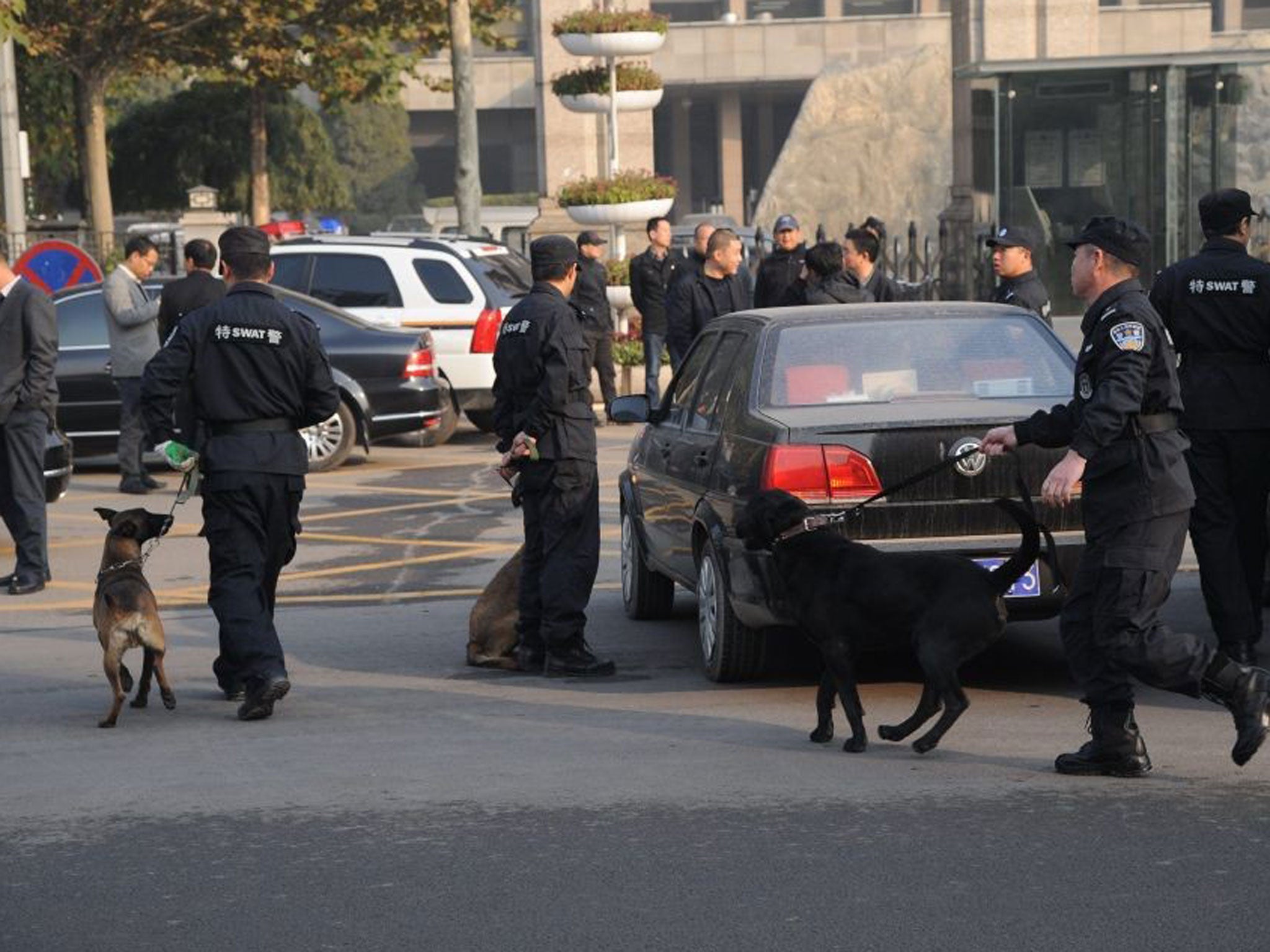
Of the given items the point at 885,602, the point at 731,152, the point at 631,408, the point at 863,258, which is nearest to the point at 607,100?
the point at 863,258

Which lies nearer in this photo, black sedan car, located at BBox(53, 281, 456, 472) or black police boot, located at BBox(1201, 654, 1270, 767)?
black police boot, located at BBox(1201, 654, 1270, 767)

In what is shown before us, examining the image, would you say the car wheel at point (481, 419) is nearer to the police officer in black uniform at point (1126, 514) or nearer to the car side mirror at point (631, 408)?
the car side mirror at point (631, 408)

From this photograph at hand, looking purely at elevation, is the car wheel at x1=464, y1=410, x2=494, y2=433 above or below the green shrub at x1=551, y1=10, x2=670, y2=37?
below

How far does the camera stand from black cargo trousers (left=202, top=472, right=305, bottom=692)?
8.66 meters

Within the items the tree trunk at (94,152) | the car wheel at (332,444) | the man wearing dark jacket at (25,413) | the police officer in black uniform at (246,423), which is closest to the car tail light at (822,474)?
the police officer in black uniform at (246,423)

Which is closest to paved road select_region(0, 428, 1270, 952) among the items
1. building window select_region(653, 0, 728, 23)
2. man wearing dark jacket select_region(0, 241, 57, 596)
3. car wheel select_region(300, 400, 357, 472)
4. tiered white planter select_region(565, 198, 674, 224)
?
man wearing dark jacket select_region(0, 241, 57, 596)

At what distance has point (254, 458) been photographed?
863 cm

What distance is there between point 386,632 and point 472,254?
1019cm

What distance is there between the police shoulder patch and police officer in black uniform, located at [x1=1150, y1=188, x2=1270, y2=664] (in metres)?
1.82

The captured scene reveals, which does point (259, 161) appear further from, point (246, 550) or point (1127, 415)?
point (1127, 415)

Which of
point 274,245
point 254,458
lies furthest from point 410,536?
point 274,245

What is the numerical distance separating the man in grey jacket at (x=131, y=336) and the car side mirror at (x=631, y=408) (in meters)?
7.11

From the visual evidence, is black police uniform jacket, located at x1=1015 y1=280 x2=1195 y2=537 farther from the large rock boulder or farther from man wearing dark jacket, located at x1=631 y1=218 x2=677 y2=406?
the large rock boulder

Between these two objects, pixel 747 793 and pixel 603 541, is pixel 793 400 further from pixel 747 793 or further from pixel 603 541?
pixel 603 541
